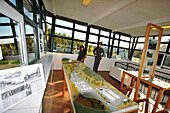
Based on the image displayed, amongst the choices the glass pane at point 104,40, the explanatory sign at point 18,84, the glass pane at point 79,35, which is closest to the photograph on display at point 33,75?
the explanatory sign at point 18,84

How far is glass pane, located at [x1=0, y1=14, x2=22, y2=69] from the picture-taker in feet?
2.97

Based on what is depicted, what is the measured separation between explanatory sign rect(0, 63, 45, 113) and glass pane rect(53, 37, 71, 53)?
12.0 ft

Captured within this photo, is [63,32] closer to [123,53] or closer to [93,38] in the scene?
[93,38]

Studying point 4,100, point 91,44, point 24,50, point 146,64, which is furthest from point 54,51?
point 146,64

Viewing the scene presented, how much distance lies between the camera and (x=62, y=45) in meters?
4.47

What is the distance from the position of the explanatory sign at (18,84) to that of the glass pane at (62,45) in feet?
12.0

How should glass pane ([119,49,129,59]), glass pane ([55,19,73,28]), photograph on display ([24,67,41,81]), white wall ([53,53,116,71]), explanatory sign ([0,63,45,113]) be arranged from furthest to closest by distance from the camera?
glass pane ([119,49,129,59]) → white wall ([53,53,116,71]) → glass pane ([55,19,73,28]) → photograph on display ([24,67,41,81]) → explanatory sign ([0,63,45,113])

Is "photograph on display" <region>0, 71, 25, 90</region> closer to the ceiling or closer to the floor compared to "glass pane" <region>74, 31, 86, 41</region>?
closer to the floor

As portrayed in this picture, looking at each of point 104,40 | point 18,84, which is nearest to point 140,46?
point 104,40

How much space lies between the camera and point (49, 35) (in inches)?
166

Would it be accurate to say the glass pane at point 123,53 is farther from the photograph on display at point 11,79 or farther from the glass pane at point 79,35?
the photograph on display at point 11,79

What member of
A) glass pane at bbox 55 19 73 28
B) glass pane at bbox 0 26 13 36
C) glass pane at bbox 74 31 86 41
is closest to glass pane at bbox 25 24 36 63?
glass pane at bbox 0 26 13 36

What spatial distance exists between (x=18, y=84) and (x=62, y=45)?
395cm

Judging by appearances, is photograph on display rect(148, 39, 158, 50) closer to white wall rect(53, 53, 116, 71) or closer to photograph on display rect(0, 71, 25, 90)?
photograph on display rect(0, 71, 25, 90)
